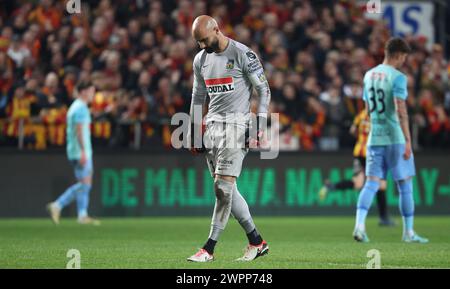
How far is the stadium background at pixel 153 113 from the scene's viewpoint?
1856 centimetres

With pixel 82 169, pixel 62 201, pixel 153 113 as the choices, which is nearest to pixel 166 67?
pixel 153 113

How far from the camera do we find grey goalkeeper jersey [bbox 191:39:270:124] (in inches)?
383

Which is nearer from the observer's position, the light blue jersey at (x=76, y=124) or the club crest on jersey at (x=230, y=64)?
the club crest on jersey at (x=230, y=64)

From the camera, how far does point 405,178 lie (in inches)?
493

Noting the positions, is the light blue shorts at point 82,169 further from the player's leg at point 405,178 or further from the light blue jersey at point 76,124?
the player's leg at point 405,178

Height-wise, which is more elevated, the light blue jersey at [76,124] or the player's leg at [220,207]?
the light blue jersey at [76,124]

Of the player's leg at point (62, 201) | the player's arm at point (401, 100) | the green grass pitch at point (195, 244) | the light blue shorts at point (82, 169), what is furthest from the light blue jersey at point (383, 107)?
the player's leg at point (62, 201)

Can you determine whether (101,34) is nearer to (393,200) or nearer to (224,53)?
(393,200)

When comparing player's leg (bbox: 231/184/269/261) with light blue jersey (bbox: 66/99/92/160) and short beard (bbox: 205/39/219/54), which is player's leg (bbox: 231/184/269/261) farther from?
light blue jersey (bbox: 66/99/92/160)

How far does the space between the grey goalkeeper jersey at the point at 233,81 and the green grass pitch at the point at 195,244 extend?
1.41 m

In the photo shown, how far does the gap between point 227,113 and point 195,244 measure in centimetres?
297

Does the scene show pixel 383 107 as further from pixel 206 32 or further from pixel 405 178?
pixel 206 32

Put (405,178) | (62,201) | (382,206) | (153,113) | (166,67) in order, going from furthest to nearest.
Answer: (166,67) < (153,113) < (62,201) < (382,206) < (405,178)
